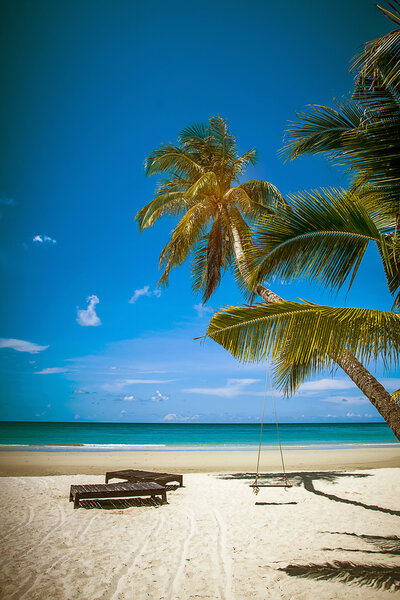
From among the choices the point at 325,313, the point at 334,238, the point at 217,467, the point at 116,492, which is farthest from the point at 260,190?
the point at 217,467

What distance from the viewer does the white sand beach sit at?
362cm

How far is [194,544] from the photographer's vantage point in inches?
195

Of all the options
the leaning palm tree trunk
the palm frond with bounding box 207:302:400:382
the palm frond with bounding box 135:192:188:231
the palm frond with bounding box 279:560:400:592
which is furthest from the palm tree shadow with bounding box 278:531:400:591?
the palm frond with bounding box 135:192:188:231

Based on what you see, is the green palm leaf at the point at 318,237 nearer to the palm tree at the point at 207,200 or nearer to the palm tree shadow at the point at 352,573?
the palm tree shadow at the point at 352,573

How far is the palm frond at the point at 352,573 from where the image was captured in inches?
145

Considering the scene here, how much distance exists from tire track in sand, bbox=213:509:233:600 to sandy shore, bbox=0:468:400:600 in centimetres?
2

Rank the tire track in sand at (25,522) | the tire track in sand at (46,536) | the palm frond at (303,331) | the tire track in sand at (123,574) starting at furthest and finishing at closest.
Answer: the tire track in sand at (25,522) < the tire track in sand at (46,536) < the tire track in sand at (123,574) < the palm frond at (303,331)

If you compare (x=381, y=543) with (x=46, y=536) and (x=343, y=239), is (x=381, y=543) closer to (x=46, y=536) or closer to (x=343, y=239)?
(x=343, y=239)

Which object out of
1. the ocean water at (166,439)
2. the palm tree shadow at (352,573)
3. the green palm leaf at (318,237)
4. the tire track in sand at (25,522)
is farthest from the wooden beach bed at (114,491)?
the ocean water at (166,439)

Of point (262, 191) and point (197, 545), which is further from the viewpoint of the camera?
point (262, 191)

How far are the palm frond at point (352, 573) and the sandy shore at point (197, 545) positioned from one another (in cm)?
3

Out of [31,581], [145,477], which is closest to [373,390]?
[31,581]

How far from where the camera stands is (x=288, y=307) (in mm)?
A: 3527

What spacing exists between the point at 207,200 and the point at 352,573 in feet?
24.7
